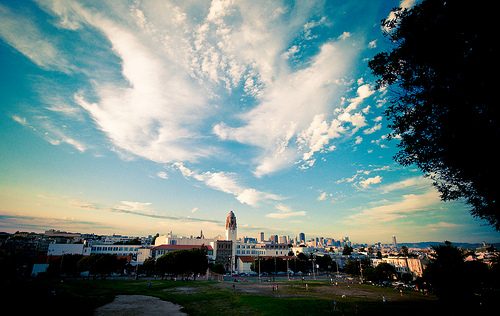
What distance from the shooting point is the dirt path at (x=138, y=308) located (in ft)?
82.7

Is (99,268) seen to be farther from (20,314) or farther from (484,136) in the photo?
(484,136)

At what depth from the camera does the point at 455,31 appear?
12.1 meters

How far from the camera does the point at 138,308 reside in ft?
90.7

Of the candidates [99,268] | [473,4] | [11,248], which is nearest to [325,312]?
[473,4]

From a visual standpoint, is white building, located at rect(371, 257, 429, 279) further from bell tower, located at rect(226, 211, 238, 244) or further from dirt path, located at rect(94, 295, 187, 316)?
dirt path, located at rect(94, 295, 187, 316)

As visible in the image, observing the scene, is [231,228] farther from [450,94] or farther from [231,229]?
[450,94]

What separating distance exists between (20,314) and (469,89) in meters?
32.5

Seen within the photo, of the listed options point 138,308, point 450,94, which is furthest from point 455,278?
point 138,308

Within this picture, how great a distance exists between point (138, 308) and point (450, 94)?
120ft

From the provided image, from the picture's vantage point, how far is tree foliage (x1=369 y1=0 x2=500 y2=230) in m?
11.2

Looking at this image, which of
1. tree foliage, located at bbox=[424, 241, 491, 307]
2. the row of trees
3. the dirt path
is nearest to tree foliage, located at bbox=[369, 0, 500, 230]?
tree foliage, located at bbox=[424, 241, 491, 307]

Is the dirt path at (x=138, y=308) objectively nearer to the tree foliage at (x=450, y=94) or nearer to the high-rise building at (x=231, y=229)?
the tree foliage at (x=450, y=94)

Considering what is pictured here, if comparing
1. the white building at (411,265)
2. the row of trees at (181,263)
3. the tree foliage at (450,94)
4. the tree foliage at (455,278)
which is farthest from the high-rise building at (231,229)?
the tree foliage at (450,94)

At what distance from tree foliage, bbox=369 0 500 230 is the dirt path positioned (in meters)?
28.9
